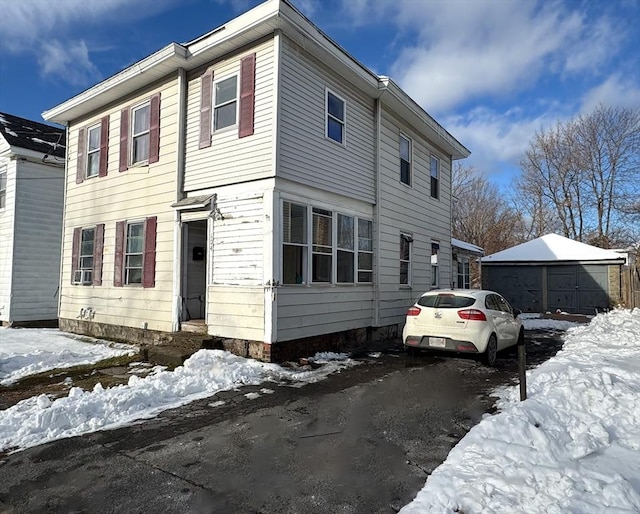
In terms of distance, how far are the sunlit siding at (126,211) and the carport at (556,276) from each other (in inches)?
737

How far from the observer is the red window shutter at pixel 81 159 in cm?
1349

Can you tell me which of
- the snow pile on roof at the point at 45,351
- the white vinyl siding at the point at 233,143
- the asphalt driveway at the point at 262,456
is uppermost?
the white vinyl siding at the point at 233,143

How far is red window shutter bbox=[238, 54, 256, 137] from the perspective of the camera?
9.28m

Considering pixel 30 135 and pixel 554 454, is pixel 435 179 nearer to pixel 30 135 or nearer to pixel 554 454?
pixel 554 454

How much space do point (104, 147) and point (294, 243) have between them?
7266 millimetres

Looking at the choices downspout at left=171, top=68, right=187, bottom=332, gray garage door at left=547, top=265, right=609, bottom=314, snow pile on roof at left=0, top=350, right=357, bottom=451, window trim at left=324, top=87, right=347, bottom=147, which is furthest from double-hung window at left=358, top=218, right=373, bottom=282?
gray garage door at left=547, top=265, right=609, bottom=314

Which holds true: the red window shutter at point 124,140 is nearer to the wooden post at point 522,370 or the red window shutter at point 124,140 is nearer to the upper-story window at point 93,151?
the upper-story window at point 93,151

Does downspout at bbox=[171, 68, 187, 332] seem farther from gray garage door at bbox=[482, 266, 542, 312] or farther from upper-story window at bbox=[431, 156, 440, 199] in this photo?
gray garage door at bbox=[482, 266, 542, 312]

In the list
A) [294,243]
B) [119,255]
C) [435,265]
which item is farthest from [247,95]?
[435,265]

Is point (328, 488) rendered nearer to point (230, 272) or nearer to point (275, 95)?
point (230, 272)

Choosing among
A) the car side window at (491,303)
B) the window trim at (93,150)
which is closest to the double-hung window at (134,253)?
the window trim at (93,150)

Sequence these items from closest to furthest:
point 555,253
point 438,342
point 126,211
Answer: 1. point 438,342
2. point 126,211
3. point 555,253

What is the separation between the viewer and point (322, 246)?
10.1 meters

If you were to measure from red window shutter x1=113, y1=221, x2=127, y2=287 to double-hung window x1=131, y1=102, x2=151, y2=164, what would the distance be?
5.89ft
